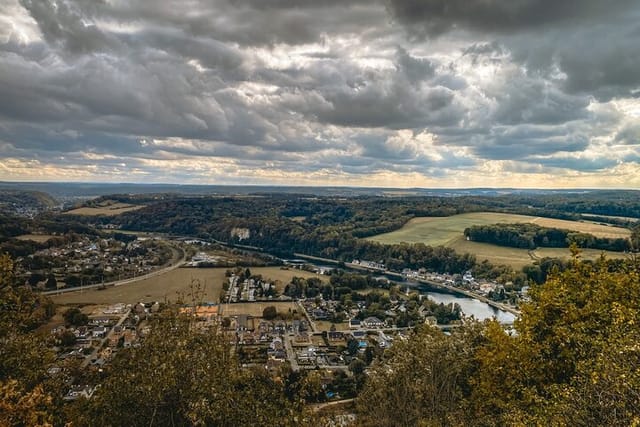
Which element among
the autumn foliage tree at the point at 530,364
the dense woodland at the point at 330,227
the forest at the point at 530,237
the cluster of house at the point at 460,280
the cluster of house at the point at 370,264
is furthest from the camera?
the cluster of house at the point at 370,264

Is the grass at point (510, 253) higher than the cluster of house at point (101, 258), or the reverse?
the grass at point (510, 253)

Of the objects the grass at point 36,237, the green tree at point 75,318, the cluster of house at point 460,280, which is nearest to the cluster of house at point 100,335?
the green tree at point 75,318

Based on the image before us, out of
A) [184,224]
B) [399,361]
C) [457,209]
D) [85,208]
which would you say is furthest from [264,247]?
[399,361]

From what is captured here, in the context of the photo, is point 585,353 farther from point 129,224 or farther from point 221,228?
point 129,224

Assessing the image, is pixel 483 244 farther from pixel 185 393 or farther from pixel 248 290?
pixel 185 393

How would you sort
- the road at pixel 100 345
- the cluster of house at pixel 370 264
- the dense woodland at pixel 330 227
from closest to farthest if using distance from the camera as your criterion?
the road at pixel 100 345
the dense woodland at pixel 330 227
the cluster of house at pixel 370 264

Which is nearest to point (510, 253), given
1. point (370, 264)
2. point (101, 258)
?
point (370, 264)

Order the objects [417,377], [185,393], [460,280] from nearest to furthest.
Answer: [185,393] → [417,377] → [460,280]

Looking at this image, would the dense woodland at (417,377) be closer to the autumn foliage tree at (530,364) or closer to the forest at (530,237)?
the autumn foliage tree at (530,364)
